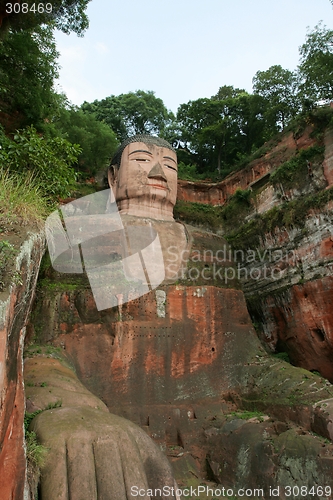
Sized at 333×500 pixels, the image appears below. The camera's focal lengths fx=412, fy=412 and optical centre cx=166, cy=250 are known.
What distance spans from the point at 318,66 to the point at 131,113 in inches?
580

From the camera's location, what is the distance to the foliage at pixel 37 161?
7.43m

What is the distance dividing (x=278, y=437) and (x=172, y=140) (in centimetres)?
2138

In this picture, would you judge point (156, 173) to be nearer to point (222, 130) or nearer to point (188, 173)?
point (188, 173)

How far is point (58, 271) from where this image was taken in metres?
10.1

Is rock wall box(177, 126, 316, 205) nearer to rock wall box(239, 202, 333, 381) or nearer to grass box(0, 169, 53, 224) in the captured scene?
rock wall box(239, 202, 333, 381)

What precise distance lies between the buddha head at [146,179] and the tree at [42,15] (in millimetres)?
3772

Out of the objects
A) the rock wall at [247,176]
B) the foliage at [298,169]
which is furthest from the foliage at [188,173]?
the foliage at [298,169]

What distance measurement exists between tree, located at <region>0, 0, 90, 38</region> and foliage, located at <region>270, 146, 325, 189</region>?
7.44m

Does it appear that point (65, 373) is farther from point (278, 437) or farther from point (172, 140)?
point (172, 140)

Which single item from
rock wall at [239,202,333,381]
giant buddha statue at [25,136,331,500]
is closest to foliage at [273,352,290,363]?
rock wall at [239,202,333,381]

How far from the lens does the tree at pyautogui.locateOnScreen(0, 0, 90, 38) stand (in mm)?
6645

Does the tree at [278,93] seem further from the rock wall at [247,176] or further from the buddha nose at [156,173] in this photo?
the buddha nose at [156,173]

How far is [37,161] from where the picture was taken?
7586 millimetres

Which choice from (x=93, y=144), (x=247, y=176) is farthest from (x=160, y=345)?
(x=93, y=144)
